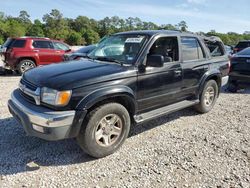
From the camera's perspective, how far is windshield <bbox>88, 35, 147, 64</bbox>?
4.17 m

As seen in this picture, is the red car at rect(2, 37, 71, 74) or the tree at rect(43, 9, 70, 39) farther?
the tree at rect(43, 9, 70, 39)

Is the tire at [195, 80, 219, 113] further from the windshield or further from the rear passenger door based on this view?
the windshield

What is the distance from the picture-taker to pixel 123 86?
3.71m

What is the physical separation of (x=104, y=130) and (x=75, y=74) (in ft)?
3.02

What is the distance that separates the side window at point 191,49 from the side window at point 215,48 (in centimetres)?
59

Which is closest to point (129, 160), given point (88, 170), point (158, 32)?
point (88, 170)

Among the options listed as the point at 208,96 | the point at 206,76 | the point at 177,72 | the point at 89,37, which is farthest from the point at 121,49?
the point at 89,37

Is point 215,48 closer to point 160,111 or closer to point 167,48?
point 167,48

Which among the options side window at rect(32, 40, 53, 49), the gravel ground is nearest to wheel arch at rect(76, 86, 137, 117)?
the gravel ground

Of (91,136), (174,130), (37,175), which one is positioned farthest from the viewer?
(174,130)

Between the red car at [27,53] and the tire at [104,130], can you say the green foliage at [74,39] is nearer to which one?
the red car at [27,53]

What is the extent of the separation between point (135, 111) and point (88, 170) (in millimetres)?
1189

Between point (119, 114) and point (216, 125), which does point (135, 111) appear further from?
point (216, 125)

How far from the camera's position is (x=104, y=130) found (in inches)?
146
